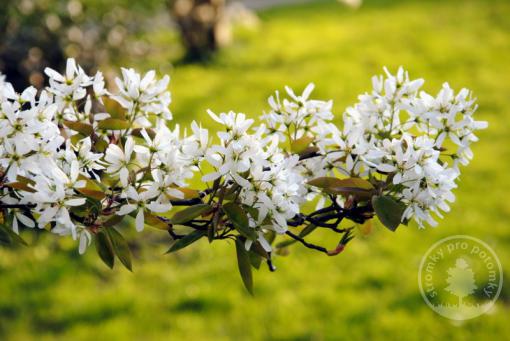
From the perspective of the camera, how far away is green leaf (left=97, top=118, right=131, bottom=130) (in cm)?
143

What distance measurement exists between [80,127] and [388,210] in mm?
641

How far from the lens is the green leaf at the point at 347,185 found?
1.38 metres

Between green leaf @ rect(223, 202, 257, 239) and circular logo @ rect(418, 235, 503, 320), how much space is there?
257cm

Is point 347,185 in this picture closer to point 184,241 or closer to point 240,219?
point 240,219

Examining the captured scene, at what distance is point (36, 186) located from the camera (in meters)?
1.20

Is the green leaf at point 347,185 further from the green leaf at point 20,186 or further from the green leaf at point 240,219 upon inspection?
the green leaf at point 20,186

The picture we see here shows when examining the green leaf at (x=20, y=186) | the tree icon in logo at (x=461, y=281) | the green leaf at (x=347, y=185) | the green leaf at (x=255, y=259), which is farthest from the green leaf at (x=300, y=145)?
the tree icon in logo at (x=461, y=281)

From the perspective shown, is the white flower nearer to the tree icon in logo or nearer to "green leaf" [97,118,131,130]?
"green leaf" [97,118,131,130]

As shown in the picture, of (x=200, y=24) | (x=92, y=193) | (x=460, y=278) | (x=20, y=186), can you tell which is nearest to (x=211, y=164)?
(x=92, y=193)

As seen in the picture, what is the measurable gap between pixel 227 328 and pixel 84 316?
2.63 ft

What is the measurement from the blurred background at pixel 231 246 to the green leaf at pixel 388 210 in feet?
1.19

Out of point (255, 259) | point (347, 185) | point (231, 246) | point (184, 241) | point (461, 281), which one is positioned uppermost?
point (347, 185)

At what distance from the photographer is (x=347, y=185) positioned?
1.39 metres

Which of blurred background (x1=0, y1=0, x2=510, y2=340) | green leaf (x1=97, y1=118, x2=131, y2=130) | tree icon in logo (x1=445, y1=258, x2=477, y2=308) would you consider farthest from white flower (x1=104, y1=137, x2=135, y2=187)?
tree icon in logo (x1=445, y1=258, x2=477, y2=308)
